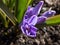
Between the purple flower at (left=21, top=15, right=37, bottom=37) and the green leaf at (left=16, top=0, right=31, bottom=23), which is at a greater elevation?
the green leaf at (left=16, top=0, right=31, bottom=23)

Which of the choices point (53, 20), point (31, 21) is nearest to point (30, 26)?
point (31, 21)

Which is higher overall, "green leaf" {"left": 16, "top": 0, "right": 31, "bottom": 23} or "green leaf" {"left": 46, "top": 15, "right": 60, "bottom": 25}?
"green leaf" {"left": 16, "top": 0, "right": 31, "bottom": 23}

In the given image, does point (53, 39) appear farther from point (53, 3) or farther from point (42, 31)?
point (53, 3)

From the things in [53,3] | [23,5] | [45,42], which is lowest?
[45,42]

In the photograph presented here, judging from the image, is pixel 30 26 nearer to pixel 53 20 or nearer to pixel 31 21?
pixel 31 21

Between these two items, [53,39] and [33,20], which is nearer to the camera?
[33,20]

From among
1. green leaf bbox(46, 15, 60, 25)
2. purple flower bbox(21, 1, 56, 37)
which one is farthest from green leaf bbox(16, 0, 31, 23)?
Result: green leaf bbox(46, 15, 60, 25)

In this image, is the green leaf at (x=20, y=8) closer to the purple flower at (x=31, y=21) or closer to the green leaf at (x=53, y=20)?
the purple flower at (x=31, y=21)

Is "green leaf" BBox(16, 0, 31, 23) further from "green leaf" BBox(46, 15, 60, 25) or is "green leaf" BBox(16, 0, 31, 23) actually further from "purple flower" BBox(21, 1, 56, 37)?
"green leaf" BBox(46, 15, 60, 25)

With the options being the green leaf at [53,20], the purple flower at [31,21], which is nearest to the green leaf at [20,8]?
the purple flower at [31,21]

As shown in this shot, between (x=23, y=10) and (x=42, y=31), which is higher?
(x=23, y=10)

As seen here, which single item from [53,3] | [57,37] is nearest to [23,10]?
[57,37]
